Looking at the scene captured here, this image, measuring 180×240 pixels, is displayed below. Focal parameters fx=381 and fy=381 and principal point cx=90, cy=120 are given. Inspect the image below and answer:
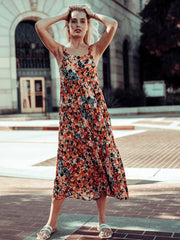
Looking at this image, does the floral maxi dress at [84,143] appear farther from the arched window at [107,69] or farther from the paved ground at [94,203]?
the arched window at [107,69]

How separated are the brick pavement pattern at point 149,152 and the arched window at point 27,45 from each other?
704 inches

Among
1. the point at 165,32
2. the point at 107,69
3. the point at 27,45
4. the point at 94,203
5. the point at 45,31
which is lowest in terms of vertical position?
the point at 94,203

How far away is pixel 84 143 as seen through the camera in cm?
347

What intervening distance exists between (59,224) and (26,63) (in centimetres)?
2544

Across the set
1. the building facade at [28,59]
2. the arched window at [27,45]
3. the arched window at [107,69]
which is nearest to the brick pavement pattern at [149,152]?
the building facade at [28,59]

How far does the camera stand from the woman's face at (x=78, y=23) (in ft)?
11.5

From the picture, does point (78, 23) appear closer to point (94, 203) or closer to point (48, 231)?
point (48, 231)

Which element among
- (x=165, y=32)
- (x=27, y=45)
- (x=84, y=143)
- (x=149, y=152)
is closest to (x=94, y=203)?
(x=84, y=143)

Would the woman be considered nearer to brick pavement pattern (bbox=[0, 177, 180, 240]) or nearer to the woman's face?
the woman's face

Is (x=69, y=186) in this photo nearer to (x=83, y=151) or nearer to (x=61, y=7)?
(x=83, y=151)

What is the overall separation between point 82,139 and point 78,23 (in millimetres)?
1069

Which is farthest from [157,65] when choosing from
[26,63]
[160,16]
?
[26,63]

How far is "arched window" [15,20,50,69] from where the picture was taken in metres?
27.7

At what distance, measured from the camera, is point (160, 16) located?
104 feet
